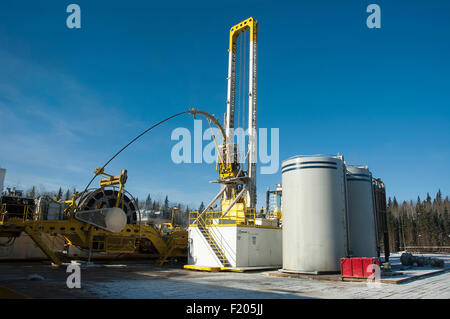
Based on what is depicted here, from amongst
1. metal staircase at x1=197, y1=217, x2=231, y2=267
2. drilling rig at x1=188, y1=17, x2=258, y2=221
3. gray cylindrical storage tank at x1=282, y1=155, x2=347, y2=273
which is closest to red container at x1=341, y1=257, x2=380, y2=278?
gray cylindrical storage tank at x1=282, y1=155, x2=347, y2=273

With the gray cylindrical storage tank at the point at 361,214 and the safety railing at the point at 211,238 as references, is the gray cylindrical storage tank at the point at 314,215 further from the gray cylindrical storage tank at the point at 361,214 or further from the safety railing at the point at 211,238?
the safety railing at the point at 211,238

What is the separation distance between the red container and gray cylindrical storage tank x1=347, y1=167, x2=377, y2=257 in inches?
160

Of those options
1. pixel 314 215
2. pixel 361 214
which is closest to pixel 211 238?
pixel 314 215

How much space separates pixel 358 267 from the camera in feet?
43.1

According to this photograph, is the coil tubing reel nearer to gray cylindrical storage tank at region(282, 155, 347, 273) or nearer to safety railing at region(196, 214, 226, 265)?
safety railing at region(196, 214, 226, 265)

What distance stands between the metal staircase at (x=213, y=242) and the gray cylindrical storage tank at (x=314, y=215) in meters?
3.67

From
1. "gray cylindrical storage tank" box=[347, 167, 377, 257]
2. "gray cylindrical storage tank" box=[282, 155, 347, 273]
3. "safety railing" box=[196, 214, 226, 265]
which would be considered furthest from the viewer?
"safety railing" box=[196, 214, 226, 265]

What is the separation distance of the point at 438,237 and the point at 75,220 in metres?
81.8

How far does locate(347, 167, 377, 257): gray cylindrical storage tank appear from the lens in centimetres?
1758

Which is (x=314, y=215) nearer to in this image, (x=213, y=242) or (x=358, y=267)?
(x=358, y=267)

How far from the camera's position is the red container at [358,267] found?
42.4ft

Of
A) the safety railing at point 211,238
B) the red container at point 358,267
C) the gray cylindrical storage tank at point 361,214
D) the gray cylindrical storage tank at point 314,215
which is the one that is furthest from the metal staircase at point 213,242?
the red container at point 358,267
